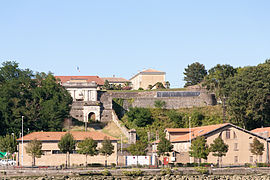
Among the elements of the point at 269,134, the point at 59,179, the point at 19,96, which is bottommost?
the point at 59,179

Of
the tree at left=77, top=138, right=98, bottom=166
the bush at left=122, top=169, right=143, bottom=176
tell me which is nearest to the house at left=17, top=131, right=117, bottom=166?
the tree at left=77, top=138, right=98, bottom=166

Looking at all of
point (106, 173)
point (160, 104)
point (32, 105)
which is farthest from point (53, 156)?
point (160, 104)

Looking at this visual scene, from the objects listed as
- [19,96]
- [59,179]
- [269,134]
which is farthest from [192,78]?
[59,179]

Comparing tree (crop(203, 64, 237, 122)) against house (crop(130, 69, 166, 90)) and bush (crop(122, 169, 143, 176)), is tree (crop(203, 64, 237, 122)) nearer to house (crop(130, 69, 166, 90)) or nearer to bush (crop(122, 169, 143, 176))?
house (crop(130, 69, 166, 90))

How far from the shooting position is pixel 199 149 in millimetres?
72375

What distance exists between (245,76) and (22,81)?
4735 centimetres

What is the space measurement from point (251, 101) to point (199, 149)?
102 ft

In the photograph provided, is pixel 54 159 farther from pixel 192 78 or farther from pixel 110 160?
pixel 192 78

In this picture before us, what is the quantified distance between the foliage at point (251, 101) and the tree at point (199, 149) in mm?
27765

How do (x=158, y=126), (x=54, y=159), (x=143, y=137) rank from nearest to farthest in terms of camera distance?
(x=54, y=159)
(x=143, y=137)
(x=158, y=126)

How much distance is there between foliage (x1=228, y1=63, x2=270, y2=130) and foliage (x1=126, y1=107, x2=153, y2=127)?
17.5 metres

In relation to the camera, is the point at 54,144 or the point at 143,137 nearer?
the point at 54,144

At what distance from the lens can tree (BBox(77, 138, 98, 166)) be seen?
72.2 metres

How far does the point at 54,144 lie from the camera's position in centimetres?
7750
